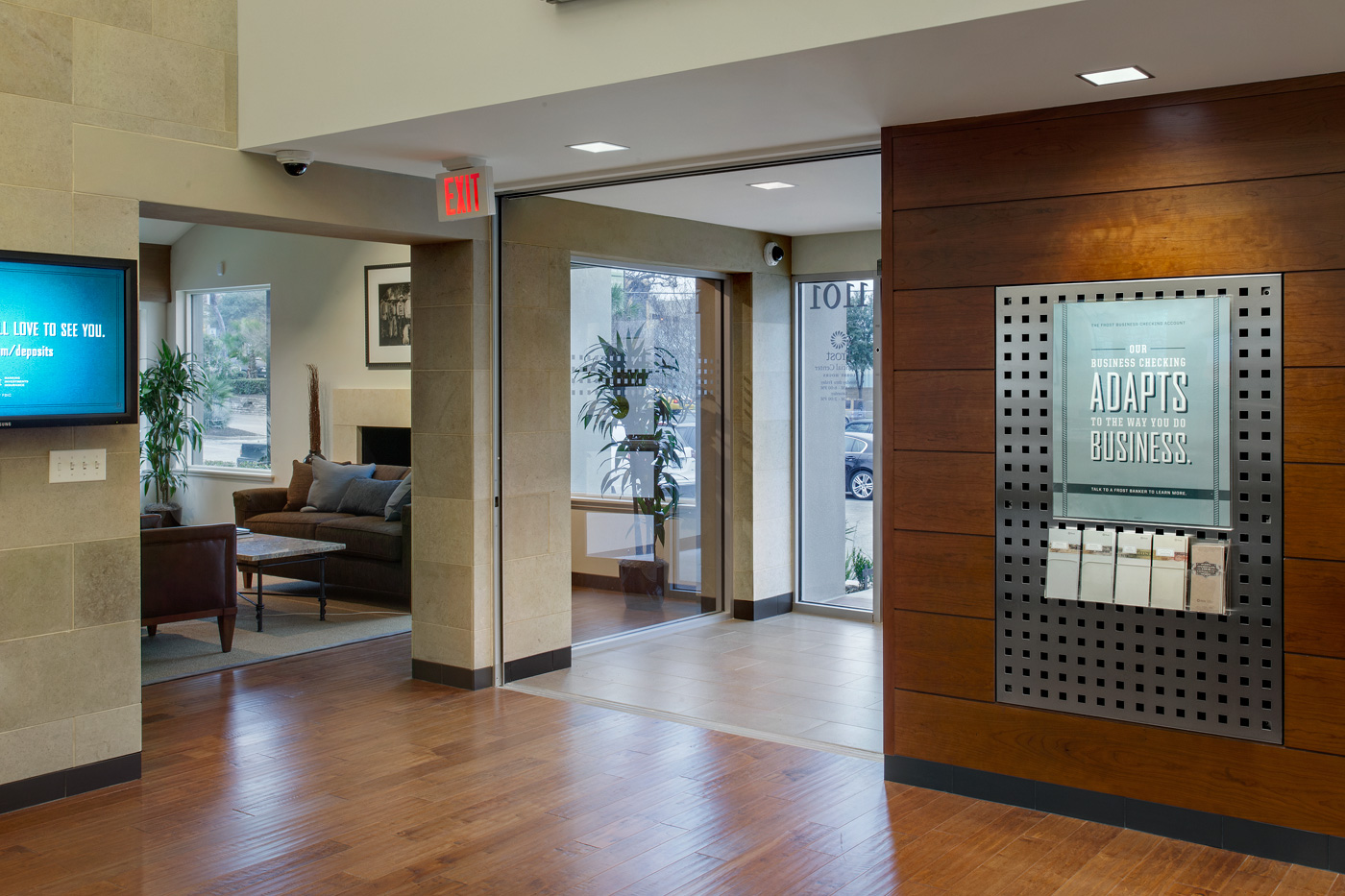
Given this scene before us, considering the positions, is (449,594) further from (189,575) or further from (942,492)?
(942,492)

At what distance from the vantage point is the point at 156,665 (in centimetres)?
605

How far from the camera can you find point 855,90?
11.7ft

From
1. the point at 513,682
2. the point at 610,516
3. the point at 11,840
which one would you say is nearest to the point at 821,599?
the point at 610,516

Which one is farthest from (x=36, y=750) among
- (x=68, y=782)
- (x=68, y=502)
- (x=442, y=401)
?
(x=442, y=401)

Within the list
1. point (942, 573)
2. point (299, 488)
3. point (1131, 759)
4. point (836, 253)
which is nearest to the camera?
point (1131, 759)

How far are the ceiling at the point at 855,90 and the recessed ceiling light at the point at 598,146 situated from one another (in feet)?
0.19

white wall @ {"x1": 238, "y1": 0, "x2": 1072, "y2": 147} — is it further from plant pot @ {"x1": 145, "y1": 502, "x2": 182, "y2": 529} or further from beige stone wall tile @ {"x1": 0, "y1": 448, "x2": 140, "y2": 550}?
plant pot @ {"x1": 145, "y1": 502, "x2": 182, "y2": 529}

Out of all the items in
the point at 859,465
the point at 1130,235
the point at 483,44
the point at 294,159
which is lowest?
the point at 859,465

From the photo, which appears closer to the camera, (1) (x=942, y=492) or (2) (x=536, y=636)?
(1) (x=942, y=492)

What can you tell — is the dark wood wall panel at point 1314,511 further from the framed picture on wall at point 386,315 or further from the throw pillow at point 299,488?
the throw pillow at point 299,488

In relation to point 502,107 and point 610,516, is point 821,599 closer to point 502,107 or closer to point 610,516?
point 610,516

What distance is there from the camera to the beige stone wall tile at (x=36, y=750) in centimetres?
391

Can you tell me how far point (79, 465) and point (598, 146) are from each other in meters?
2.31

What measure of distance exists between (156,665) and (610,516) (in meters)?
2.64
